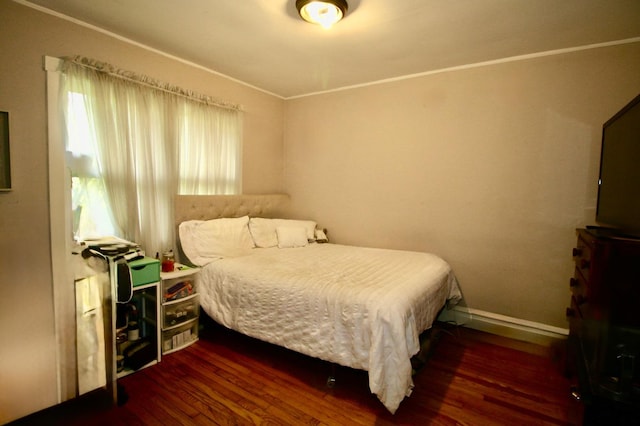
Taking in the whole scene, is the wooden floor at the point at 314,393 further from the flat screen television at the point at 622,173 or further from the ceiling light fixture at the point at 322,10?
the ceiling light fixture at the point at 322,10

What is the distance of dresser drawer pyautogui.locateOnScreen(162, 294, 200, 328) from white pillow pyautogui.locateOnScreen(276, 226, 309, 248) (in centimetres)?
104

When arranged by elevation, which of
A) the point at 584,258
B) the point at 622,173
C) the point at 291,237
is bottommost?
the point at 291,237

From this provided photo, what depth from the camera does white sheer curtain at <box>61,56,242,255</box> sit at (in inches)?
89.1

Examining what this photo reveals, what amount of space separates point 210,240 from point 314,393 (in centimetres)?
158

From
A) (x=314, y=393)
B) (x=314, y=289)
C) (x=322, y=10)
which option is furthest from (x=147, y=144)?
(x=314, y=393)

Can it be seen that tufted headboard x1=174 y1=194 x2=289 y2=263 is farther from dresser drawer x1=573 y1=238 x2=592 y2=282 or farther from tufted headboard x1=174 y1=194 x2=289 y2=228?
dresser drawer x1=573 y1=238 x2=592 y2=282

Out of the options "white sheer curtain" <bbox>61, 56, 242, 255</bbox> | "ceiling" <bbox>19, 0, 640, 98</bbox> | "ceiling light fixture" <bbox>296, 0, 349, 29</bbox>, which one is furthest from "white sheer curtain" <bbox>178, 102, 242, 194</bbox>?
"ceiling light fixture" <bbox>296, 0, 349, 29</bbox>

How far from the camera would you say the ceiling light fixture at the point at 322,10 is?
1.85 m

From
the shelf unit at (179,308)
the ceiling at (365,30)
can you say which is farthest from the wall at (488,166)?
the shelf unit at (179,308)

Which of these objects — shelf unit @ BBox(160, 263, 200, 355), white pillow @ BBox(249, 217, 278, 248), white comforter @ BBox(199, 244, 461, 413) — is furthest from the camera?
white pillow @ BBox(249, 217, 278, 248)

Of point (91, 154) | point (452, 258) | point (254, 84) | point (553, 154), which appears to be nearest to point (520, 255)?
point (452, 258)

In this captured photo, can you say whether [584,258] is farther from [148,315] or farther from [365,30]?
[148,315]

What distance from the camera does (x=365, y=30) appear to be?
7.49 feet

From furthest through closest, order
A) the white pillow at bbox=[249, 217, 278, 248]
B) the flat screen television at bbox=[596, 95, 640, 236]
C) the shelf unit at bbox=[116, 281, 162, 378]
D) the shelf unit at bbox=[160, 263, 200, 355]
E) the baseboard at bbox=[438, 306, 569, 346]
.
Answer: the white pillow at bbox=[249, 217, 278, 248]
the baseboard at bbox=[438, 306, 569, 346]
the shelf unit at bbox=[160, 263, 200, 355]
the shelf unit at bbox=[116, 281, 162, 378]
the flat screen television at bbox=[596, 95, 640, 236]
